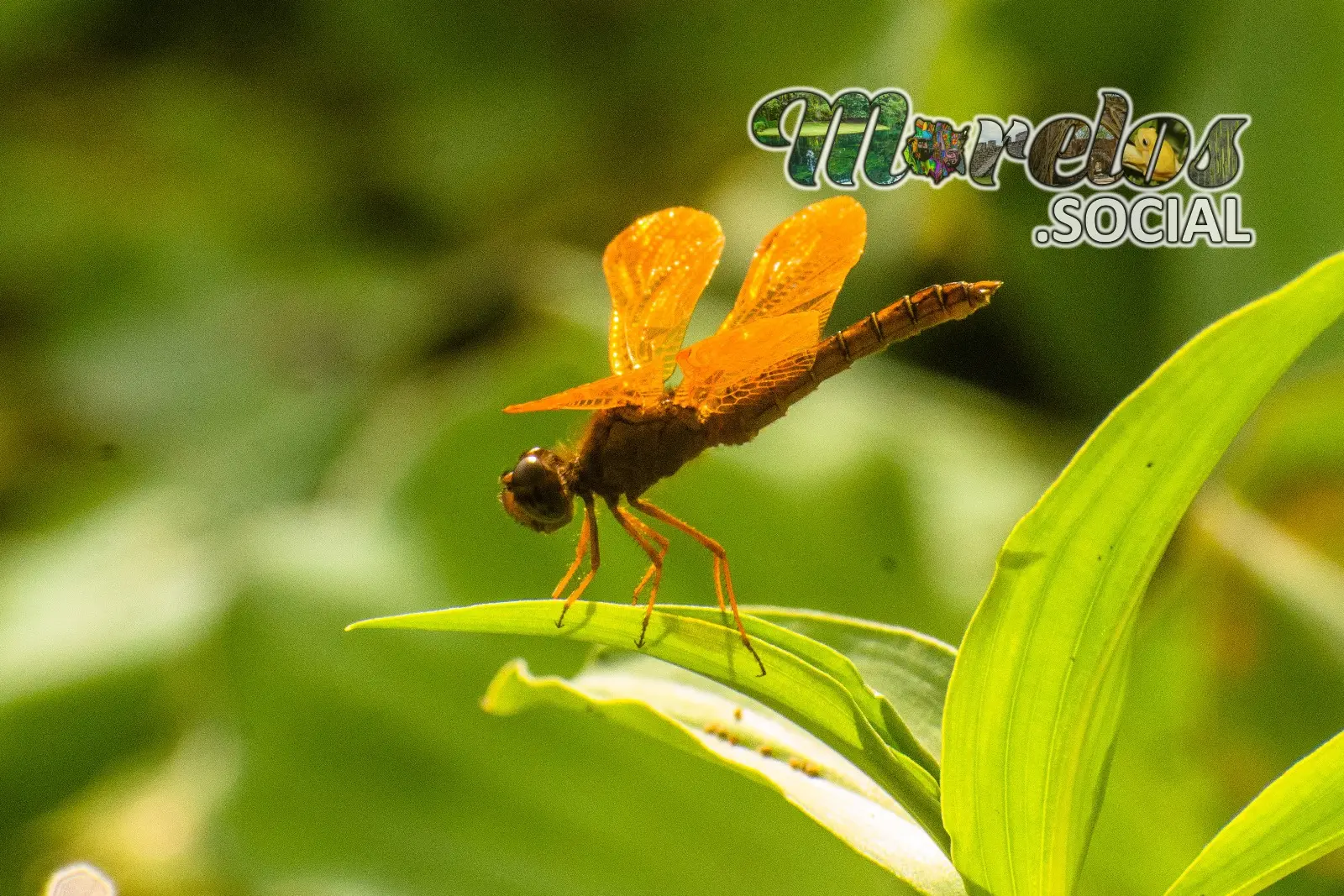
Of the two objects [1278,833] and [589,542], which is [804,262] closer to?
[589,542]

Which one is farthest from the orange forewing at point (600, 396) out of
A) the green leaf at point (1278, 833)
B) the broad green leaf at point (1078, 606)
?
the green leaf at point (1278, 833)

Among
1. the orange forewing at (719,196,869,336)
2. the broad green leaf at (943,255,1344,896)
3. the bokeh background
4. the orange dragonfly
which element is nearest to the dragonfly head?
the orange dragonfly

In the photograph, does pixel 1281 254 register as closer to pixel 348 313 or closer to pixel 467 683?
pixel 467 683

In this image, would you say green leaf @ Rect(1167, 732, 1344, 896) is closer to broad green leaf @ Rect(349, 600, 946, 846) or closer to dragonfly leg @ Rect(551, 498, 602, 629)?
broad green leaf @ Rect(349, 600, 946, 846)

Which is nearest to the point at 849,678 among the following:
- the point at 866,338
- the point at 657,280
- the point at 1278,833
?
the point at 1278,833

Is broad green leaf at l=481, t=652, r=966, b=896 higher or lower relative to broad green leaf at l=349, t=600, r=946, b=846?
lower

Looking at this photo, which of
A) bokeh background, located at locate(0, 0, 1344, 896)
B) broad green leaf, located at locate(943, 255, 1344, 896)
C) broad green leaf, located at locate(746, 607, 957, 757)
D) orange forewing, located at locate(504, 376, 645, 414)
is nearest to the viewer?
broad green leaf, located at locate(943, 255, 1344, 896)
